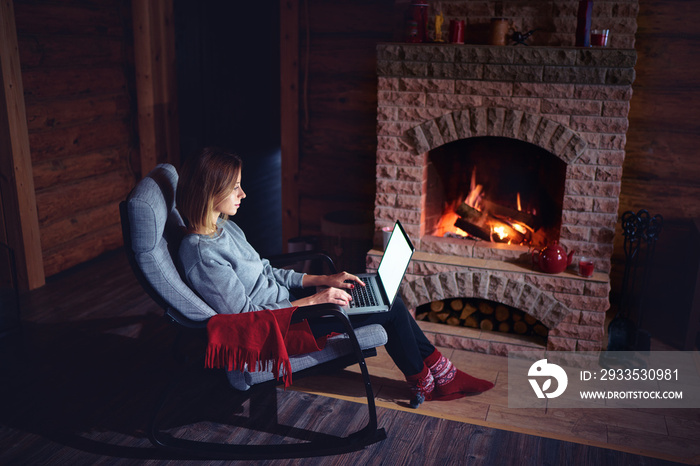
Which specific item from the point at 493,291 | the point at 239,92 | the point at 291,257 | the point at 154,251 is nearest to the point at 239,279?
the point at 154,251

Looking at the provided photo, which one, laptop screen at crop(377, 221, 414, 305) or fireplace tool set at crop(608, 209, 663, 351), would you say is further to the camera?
fireplace tool set at crop(608, 209, 663, 351)

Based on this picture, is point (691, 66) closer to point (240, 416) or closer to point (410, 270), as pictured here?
point (410, 270)

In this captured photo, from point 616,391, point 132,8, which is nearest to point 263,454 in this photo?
point 616,391

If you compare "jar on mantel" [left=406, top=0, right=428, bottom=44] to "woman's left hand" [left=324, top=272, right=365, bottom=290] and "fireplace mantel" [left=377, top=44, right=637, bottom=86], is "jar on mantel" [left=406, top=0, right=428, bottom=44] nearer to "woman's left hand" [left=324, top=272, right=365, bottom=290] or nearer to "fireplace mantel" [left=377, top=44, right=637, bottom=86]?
"fireplace mantel" [left=377, top=44, right=637, bottom=86]

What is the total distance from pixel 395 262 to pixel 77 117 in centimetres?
266

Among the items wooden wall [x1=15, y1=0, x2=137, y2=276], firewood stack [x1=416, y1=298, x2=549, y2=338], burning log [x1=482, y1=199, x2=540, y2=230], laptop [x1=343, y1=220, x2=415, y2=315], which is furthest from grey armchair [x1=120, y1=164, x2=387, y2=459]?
wooden wall [x1=15, y1=0, x2=137, y2=276]

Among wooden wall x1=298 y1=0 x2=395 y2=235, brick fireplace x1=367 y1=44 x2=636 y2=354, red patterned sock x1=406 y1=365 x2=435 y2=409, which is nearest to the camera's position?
red patterned sock x1=406 y1=365 x2=435 y2=409

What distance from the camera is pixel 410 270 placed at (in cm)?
335

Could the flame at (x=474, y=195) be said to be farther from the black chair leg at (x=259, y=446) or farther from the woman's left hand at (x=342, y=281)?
the black chair leg at (x=259, y=446)

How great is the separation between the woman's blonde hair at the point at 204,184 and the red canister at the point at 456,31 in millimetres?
1385

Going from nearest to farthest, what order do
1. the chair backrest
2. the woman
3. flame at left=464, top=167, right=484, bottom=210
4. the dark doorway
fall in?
the chair backrest → the woman → flame at left=464, top=167, right=484, bottom=210 → the dark doorway

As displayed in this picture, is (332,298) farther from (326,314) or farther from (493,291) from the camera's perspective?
(493,291)

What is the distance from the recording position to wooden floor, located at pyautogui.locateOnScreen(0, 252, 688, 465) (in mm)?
2430

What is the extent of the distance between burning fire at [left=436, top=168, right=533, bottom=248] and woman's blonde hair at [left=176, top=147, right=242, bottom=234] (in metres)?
1.52
